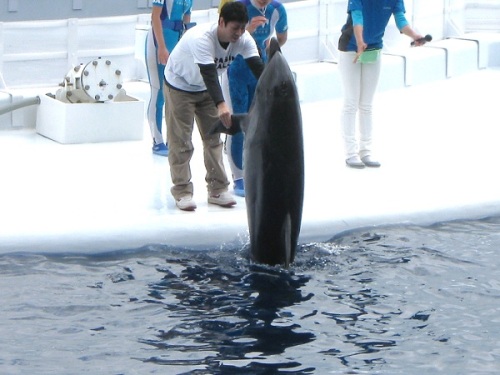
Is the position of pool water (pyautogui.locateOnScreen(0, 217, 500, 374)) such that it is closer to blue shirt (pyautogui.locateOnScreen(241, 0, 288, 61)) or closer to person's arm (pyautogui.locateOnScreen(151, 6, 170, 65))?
blue shirt (pyautogui.locateOnScreen(241, 0, 288, 61))

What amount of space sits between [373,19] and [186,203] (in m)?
2.23

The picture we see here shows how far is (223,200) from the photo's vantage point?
7.61 m

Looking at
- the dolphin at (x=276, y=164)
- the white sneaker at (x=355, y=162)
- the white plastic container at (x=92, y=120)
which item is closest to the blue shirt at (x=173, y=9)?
the white plastic container at (x=92, y=120)

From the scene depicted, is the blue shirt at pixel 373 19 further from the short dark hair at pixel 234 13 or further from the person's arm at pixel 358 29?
the short dark hair at pixel 234 13

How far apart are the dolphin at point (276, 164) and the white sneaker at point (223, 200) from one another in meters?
0.95

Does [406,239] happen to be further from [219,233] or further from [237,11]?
[237,11]

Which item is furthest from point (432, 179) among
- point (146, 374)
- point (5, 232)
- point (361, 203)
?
point (146, 374)

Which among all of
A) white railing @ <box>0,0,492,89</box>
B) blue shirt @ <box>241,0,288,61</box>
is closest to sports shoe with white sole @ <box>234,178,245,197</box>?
blue shirt @ <box>241,0,288,61</box>

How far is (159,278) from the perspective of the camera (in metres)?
6.41

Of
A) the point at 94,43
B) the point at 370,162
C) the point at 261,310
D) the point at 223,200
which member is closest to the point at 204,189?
the point at 223,200

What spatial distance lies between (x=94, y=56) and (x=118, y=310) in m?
5.70

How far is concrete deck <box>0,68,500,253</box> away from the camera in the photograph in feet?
23.0

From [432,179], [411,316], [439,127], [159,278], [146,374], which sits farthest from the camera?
[439,127]

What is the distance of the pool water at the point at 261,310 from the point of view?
17.2 feet
